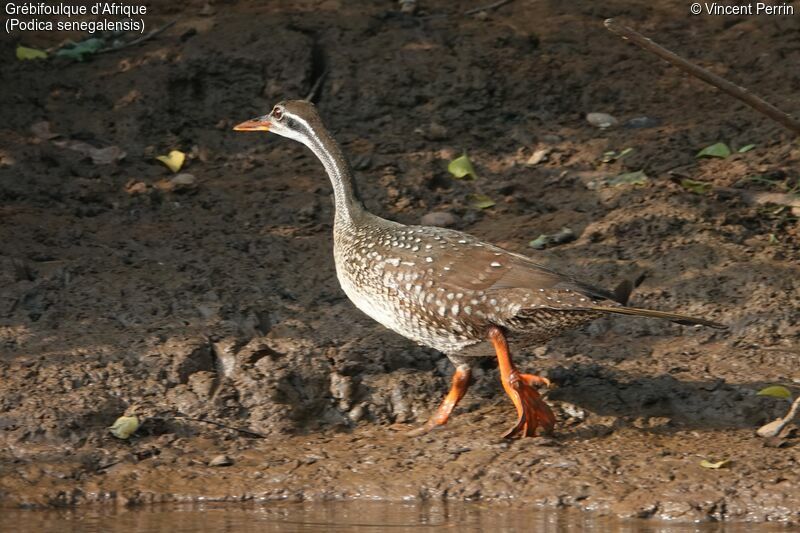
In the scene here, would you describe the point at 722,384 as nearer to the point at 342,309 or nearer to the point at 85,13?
the point at 342,309

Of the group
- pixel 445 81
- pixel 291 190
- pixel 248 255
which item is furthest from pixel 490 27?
pixel 248 255

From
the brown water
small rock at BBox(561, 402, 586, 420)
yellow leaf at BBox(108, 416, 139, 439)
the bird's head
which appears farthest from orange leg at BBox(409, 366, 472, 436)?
the bird's head

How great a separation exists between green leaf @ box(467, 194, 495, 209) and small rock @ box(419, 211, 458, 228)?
217 mm

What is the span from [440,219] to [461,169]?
0.61 metres

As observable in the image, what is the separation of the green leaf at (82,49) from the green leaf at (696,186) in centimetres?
477

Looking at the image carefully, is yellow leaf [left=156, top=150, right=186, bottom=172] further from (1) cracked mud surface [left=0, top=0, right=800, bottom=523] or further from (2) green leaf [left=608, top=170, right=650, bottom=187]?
(2) green leaf [left=608, top=170, right=650, bottom=187]

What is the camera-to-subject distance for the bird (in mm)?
6855

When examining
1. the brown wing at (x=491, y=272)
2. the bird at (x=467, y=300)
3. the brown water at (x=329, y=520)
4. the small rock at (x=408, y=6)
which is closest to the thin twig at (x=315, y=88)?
the small rock at (x=408, y=6)

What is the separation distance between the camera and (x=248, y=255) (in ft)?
28.7

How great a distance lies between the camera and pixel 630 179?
926 centimetres

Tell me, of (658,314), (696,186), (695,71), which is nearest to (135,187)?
(696,186)

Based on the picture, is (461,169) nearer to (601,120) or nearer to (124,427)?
(601,120)

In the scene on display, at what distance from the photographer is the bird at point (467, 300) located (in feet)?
22.5

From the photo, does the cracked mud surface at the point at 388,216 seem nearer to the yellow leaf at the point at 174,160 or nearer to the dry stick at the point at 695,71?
the yellow leaf at the point at 174,160
